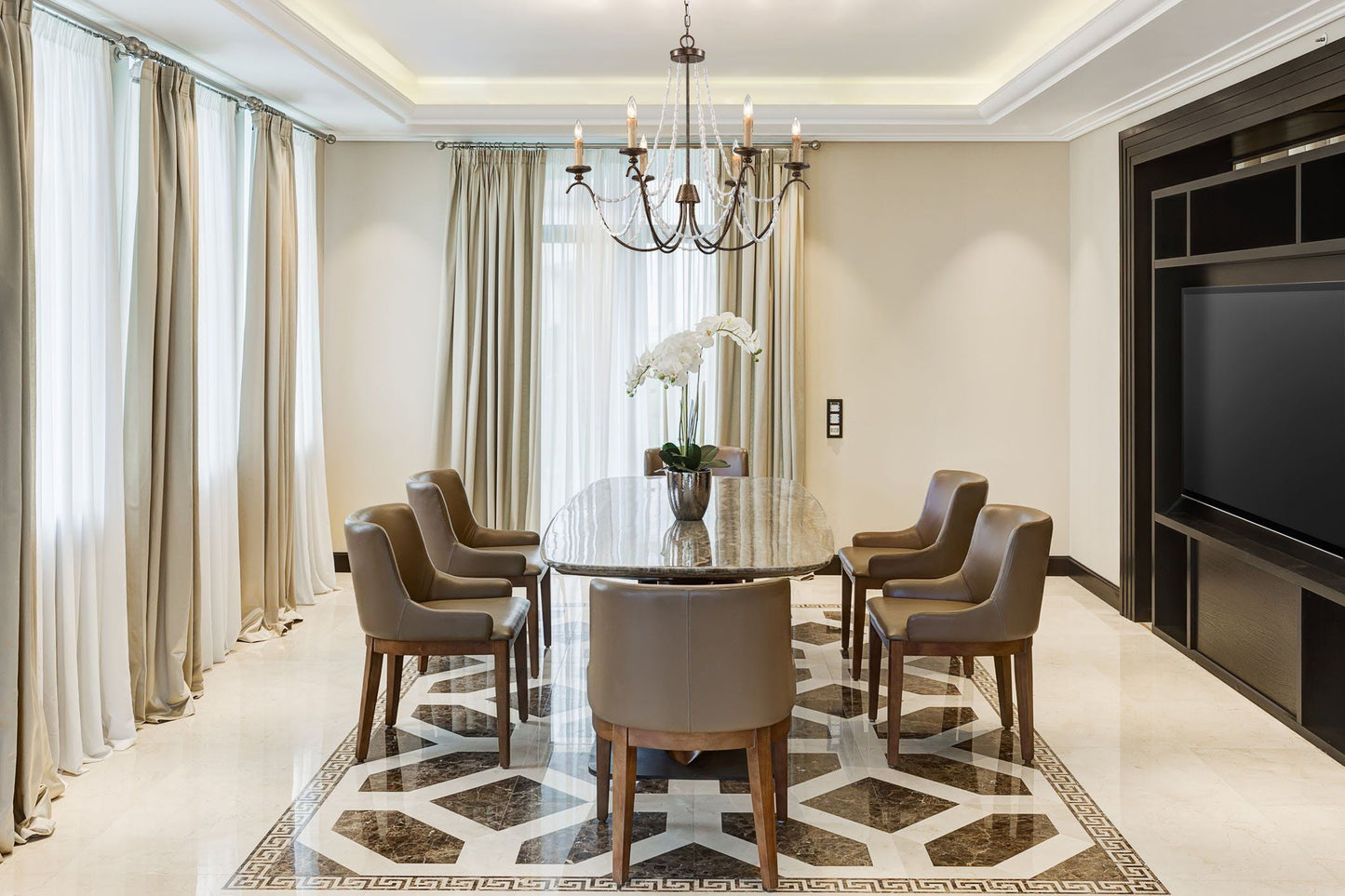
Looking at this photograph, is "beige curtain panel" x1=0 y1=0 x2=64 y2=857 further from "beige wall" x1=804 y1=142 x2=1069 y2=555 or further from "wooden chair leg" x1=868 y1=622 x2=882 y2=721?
"beige wall" x1=804 y1=142 x2=1069 y2=555

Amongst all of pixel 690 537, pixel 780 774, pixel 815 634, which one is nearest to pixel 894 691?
pixel 780 774

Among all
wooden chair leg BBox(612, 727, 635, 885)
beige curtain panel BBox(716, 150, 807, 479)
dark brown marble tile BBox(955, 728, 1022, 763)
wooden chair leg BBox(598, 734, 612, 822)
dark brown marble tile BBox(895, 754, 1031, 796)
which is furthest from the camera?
beige curtain panel BBox(716, 150, 807, 479)

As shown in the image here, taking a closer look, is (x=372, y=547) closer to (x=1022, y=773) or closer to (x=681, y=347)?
(x=681, y=347)

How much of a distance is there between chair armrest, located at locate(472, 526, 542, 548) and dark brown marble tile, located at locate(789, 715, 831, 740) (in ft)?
4.76

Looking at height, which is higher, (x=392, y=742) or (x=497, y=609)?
(x=497, y=609)

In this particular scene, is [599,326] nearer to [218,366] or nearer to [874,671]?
[218,366]

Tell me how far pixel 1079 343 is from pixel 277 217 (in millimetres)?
4421

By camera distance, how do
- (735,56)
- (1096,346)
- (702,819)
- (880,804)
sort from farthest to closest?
1. (1096,346)
2. (735,56)
3. (880,804)
4. (702,819)

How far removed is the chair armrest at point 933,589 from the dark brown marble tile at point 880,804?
0.78 meters

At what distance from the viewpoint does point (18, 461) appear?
9.91ft

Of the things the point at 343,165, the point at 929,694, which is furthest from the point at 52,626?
the point at 343,165

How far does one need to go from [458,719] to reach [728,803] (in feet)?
4.05

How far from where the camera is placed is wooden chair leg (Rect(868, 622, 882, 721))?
3814 mm

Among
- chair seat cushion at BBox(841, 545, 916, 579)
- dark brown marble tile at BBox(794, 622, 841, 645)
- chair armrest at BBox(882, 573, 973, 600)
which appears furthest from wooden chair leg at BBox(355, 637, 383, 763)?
dark brown marble tile at BBox(794, 622, 841, 645)
